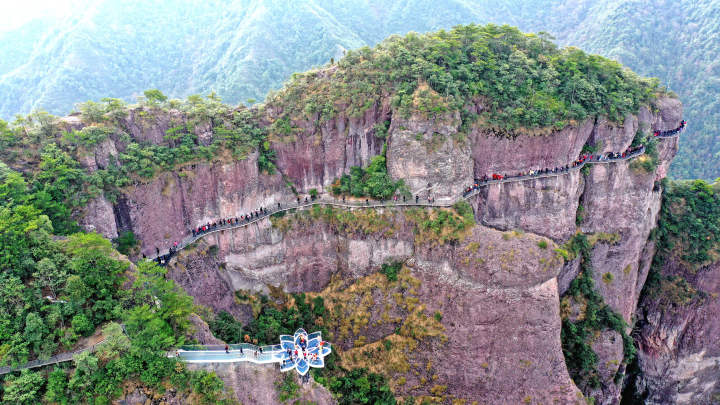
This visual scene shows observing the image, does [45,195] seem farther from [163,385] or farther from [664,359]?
[664,359]

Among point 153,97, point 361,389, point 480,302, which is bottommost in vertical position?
point 361,389

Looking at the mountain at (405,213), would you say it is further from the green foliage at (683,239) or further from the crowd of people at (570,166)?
the green foliage at (683,239)

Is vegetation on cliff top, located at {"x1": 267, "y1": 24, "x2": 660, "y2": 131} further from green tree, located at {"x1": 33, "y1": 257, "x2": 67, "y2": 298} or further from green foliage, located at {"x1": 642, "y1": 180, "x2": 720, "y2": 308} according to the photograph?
green tree, located at {"x1": 33, "y1": 257, "x2": 67, "y2": 298}

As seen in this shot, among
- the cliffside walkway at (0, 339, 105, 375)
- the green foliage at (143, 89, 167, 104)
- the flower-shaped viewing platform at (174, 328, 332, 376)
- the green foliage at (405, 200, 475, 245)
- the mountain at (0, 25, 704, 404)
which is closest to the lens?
the cliffside walkway at (0, 339, 105, 375)

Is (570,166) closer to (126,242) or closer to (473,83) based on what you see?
(473,83)

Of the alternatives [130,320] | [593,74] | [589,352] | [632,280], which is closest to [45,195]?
[130,320]

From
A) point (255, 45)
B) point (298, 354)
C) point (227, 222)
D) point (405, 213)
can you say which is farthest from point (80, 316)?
point (255, 45)

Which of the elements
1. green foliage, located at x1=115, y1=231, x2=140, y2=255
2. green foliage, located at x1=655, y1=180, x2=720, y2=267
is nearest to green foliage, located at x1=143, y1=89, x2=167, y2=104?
green foliage, located at x1=115, y1=231, x2=140, y2=255
